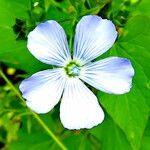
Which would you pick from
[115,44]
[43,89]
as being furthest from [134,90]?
[43,89]

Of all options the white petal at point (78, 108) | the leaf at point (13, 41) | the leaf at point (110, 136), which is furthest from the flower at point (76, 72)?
the leaf at point (110, 136)

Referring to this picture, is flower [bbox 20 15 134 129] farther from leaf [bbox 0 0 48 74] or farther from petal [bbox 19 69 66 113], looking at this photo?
leaf [bbox 0 0 48 74]

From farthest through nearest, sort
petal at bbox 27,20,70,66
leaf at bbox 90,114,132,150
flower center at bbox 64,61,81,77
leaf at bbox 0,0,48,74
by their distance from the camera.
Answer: leaf at bbox 90,114,132,150
leaf at bbox 0,0,48,74
flower center at bbox 64,61,81,77
petal at bbox 27,20,70,66

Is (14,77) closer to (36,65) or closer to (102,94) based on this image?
(36,65)

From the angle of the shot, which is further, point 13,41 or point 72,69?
point 13,41

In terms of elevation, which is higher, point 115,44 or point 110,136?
point 115,44

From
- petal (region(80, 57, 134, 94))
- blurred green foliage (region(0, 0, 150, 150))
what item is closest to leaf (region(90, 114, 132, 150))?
blurred green foliage (region(0, 0, 150, 150))

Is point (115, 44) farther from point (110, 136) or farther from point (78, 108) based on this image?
point (110, 136)
